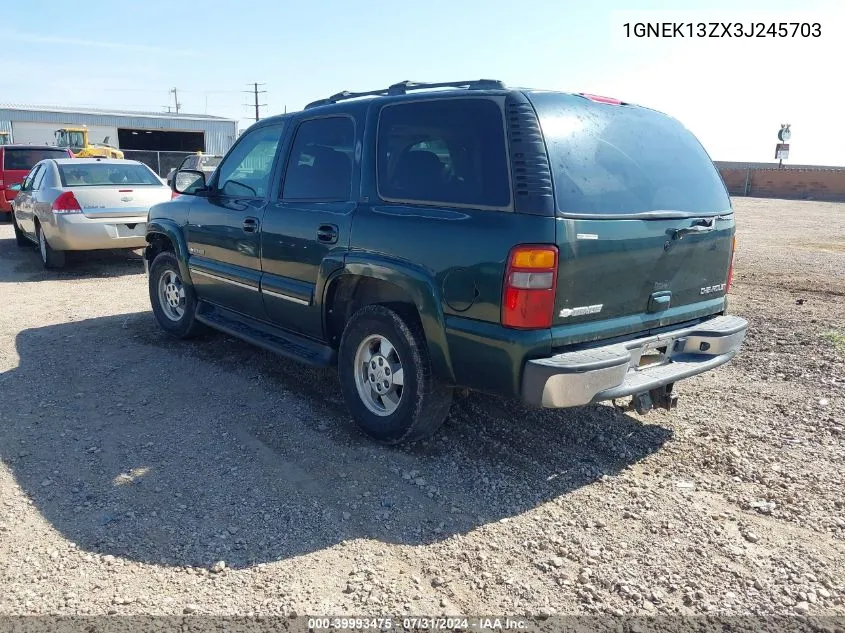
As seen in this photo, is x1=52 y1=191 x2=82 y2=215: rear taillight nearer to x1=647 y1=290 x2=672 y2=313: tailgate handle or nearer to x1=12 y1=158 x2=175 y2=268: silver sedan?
x1=12 y1=158 x2=175 y2=268: silver sedan

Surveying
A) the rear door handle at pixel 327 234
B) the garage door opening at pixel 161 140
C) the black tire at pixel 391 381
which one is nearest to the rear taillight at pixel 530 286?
the black tire at pixel 391 381

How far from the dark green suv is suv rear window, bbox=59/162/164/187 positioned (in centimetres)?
602

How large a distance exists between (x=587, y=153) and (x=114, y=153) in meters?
30.0

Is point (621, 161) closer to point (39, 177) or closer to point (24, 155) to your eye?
point (39, 177)

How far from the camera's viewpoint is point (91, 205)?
9.23 m

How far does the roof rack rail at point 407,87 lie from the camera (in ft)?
12.0

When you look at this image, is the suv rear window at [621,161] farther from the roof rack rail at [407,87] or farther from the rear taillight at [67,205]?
the rear taillight at [67,205]

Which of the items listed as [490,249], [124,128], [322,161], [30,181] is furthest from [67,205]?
[124,128]

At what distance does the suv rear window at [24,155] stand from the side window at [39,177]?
4.95 meters

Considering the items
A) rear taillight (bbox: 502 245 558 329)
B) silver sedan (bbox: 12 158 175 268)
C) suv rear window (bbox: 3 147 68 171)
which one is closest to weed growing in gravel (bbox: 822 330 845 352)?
rear taillight (bbox: 502 245 558 329)

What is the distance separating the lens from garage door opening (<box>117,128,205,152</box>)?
158 feet

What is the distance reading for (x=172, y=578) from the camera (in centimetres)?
286

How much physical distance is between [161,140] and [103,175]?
140ft

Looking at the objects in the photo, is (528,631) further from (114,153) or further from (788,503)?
(114,153)
